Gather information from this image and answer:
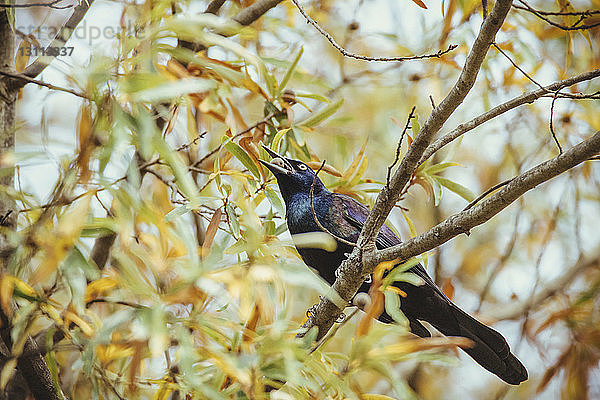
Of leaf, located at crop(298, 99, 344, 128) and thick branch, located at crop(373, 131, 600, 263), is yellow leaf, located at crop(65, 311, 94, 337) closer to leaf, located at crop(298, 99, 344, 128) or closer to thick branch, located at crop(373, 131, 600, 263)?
thick branch, located at crop(373, 131, 600, 263)

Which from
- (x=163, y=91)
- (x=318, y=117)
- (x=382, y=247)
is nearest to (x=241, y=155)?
(x=318, y=117)

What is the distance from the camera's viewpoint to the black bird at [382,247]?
2205 millimetres

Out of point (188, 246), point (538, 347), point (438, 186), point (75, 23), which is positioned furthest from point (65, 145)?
point (538, 347)

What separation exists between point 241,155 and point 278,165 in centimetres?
51

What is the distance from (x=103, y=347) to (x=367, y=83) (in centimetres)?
192

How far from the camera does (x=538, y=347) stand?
2662 mm

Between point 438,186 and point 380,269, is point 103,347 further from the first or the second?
point 438,186

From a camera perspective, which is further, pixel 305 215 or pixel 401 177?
pixel 305 215

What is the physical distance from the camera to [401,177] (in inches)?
59.8

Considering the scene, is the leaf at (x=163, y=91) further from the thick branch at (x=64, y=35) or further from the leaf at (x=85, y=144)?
the thick branch at (x=64, y=35)

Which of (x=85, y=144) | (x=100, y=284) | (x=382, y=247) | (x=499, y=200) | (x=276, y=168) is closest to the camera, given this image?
(x=85, y=144)

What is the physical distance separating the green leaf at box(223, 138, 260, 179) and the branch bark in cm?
40

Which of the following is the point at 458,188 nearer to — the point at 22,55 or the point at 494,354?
the point at 494,354

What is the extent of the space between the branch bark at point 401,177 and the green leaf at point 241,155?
1.31 feet
